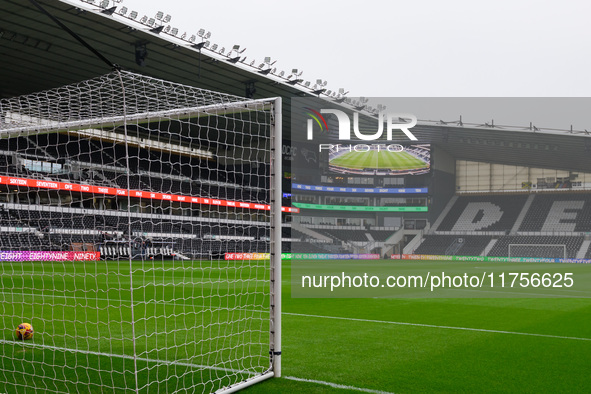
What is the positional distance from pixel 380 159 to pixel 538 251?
54.3 feet

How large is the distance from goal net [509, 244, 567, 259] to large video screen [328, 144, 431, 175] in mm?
10772

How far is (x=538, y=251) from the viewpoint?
4753 cm

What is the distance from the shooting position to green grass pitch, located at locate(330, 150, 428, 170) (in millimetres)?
53156

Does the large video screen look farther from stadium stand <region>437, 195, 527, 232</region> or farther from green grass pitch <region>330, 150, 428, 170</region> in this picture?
stadium stand <region>437, 195, 527, 232</region>

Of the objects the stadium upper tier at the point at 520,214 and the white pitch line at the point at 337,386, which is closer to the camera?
the white pitch line at the point at 337,386

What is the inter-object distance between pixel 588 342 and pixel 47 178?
70.4 ft

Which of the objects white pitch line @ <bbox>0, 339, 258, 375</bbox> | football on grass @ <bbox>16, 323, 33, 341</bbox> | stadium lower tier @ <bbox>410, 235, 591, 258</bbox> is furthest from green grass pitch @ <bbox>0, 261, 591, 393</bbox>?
stadium lower tier @ <bbox>410, 235, 591, 258</bbox>

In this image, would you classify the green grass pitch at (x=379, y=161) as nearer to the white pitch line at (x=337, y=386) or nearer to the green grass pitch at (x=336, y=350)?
the green grass pitch at (x=336, y=350)

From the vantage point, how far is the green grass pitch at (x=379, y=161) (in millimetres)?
53156

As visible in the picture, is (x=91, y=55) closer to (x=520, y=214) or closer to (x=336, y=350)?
(x=336, y=350)

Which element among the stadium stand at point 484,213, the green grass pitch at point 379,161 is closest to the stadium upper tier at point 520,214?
the stadium stand at point 484,213

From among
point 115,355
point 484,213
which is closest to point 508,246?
point 484,213

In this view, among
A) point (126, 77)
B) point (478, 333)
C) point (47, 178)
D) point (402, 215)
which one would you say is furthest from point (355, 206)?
point (126, 77)

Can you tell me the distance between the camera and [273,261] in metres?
4.80
